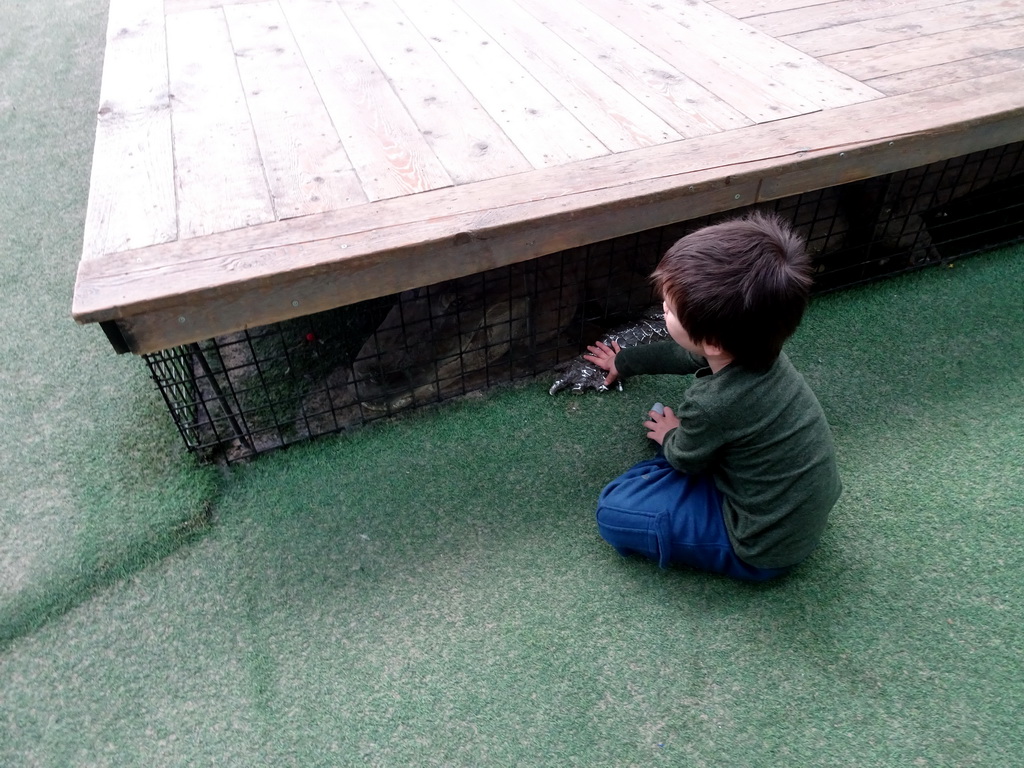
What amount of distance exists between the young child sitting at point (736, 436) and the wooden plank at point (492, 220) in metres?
0.21

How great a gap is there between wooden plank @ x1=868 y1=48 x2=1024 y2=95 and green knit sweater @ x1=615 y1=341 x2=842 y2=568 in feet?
2.77

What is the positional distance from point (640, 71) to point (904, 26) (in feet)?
2.41

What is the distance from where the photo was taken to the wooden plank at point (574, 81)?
4.75 ft

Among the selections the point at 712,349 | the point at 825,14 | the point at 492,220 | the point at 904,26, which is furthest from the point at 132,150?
the point at 904,26

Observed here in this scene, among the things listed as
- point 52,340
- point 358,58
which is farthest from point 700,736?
point 52,340

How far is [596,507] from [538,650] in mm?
307

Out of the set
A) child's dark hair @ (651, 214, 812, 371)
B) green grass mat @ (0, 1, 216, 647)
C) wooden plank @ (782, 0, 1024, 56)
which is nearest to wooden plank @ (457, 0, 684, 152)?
child's dark hair @ (651, 214, 812, 371)

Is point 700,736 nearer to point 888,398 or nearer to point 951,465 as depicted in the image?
point 951,465

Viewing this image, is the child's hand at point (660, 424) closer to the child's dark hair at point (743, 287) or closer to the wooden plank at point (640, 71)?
the child's dark hair at point (743, 287)

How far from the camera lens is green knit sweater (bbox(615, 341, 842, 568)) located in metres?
1.10

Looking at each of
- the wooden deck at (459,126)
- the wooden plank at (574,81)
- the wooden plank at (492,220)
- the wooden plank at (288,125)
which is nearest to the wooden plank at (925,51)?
the wooden deck at (459,126)

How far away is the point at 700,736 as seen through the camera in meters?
1.10

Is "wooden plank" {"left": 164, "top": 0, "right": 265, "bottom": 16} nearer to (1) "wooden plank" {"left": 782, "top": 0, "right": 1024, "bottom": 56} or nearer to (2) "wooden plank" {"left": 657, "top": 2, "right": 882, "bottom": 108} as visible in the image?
(2) "wooden plank" {"left": 657, "top": 2, "right": 882, "bottom": 108}

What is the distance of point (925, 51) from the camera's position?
1701mm
